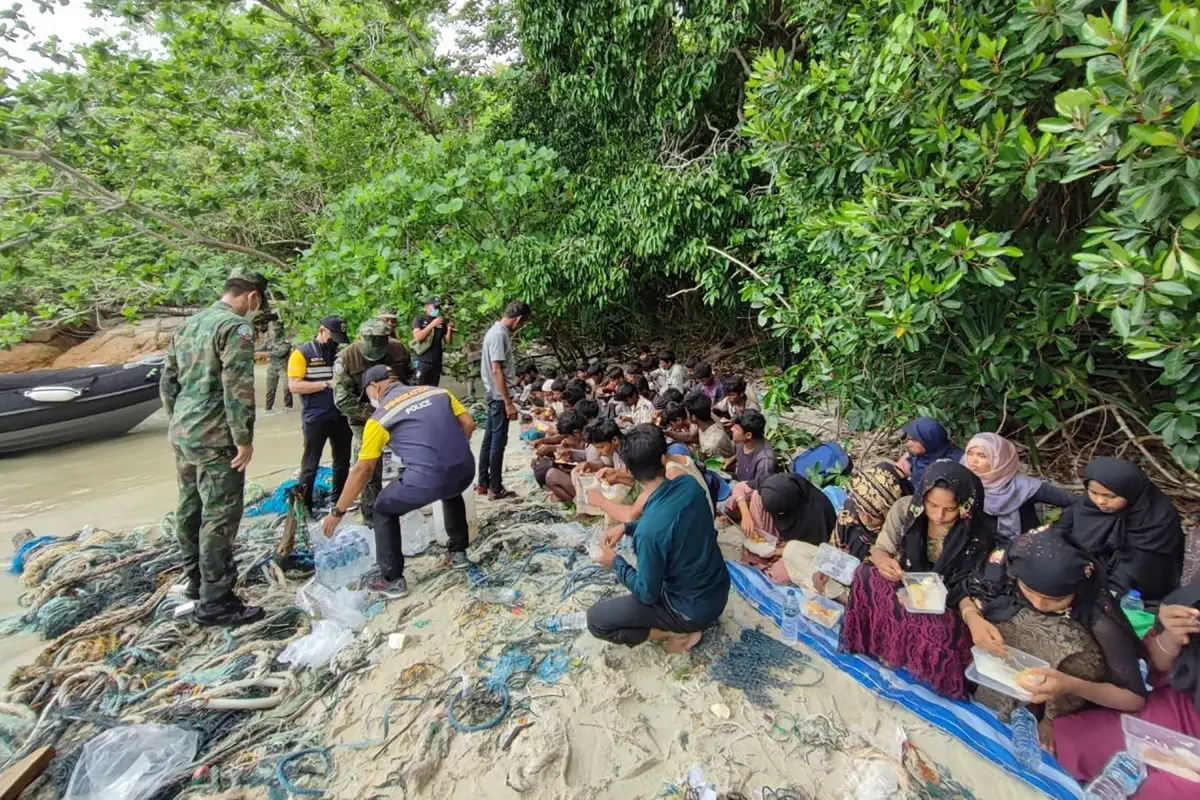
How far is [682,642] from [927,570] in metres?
1.17

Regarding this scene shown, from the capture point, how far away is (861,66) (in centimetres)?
343

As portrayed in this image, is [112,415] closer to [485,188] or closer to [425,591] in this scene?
[485,188]

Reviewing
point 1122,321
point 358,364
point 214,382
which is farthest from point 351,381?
point 1122,321

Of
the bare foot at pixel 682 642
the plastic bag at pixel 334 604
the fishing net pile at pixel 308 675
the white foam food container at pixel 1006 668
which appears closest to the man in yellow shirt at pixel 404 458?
the plastic bag at pixel 334 604

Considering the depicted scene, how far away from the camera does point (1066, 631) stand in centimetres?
198

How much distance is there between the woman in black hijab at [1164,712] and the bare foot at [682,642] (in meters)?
1.39

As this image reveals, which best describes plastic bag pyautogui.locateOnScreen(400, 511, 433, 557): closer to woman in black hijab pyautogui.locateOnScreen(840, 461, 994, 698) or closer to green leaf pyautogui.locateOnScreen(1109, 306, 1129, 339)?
woman in black hijab pyautogui.locateOnScreen(840, 461, 994, 698)

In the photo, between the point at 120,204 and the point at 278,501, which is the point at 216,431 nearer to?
the point at 278,501

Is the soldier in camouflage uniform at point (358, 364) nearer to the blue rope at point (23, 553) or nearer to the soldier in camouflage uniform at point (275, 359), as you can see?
the blue rope at point (23, 553)

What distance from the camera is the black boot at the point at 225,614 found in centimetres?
313

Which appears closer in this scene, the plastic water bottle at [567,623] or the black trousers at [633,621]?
the black trousers at [633,621]

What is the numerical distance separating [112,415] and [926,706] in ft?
34.3

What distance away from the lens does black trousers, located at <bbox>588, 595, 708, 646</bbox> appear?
2596 millimetres

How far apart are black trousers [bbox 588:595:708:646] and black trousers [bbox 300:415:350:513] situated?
2.47 m
